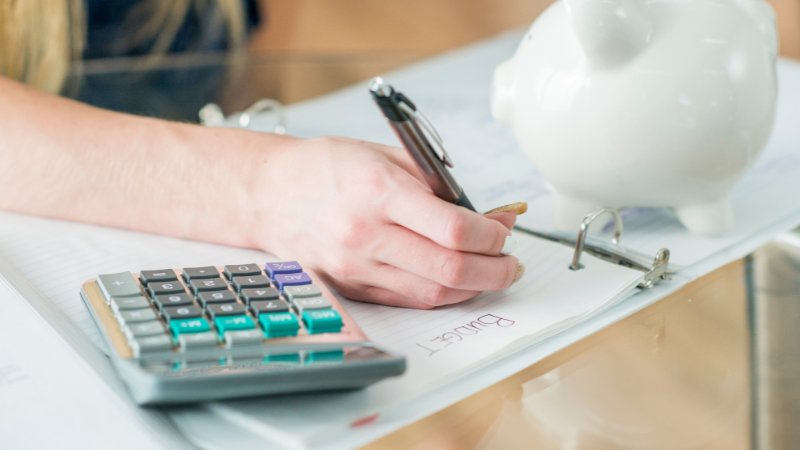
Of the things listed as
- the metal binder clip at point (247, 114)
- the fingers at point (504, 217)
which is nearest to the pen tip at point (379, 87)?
the fingers at point (504, 217)

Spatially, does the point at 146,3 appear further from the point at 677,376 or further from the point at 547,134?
the point at 677,376

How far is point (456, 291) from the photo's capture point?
50cm

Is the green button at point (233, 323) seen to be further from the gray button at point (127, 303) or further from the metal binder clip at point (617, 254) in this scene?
the metal binder clip at point (617, 254)

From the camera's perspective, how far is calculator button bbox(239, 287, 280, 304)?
0.45 metres

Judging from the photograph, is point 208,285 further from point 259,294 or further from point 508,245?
point 508,245

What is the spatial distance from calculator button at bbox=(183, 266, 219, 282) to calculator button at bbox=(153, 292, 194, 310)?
20 mm

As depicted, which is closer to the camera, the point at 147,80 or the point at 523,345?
the point at 523,345

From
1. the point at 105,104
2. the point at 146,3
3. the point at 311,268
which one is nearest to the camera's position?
the point at 311,268

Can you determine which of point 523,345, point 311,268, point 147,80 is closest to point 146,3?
point 147,80

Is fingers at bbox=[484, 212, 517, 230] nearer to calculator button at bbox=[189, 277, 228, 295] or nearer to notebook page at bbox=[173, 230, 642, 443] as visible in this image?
notebook page at bbox=[173, 230, 642, 443]

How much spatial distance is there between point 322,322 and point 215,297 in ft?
0.18

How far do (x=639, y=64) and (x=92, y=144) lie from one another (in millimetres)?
344

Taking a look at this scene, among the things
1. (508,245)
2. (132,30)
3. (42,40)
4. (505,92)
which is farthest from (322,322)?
(132,30)

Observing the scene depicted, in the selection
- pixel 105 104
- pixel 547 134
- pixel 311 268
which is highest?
pixel 105 104
